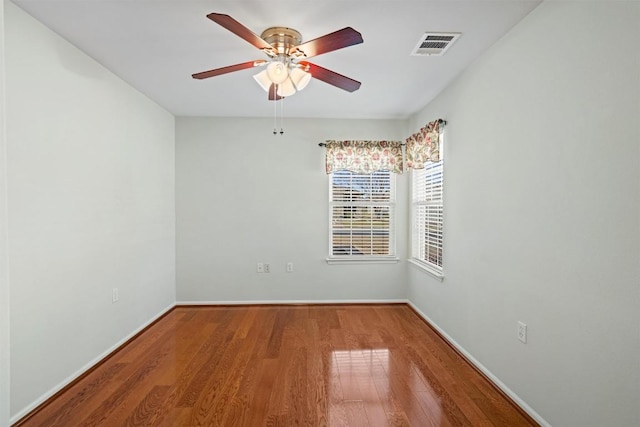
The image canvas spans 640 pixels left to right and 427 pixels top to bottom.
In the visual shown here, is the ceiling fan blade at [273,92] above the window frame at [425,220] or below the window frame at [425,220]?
above

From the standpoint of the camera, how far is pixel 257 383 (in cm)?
233

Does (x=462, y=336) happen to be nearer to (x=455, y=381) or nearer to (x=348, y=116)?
(x=455, y=381)

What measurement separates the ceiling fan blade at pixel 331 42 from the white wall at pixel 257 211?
2.21 m

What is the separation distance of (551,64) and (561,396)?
187 centimetres

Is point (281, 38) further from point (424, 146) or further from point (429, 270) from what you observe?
point (429, 270)

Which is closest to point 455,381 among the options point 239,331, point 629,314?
point 629,314

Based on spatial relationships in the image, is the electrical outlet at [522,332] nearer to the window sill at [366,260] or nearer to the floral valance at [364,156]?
the window sill at [366,260]

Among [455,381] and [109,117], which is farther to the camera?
[109,117]

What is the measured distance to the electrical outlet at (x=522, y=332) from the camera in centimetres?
200

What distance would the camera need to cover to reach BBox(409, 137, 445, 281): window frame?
331 centimetres

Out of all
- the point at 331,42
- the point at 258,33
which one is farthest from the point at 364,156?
the point at 331,42

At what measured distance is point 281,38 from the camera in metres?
2.07

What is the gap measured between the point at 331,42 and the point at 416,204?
2.67 meters

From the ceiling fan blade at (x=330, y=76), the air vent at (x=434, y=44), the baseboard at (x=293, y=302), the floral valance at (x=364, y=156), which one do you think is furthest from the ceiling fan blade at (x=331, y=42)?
the baseboard at (x=293, y=302)
